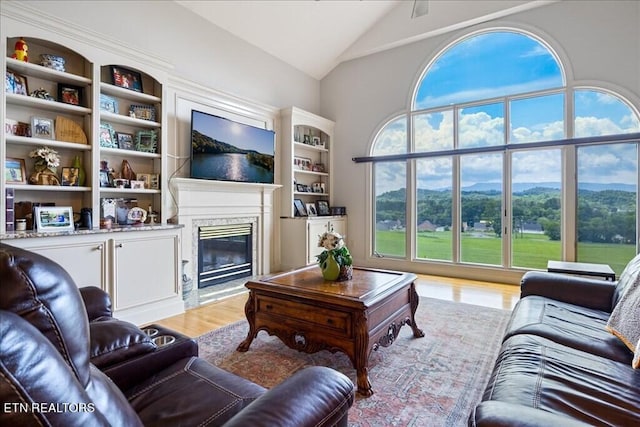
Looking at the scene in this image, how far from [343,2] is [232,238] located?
155 inches

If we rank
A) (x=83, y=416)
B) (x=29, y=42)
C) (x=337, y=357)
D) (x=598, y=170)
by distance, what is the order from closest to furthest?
(x=83, y=416) < (x=337, y=357) < (x=29, y=42) < (x=598, y=170)

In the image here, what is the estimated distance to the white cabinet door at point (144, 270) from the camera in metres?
3.05

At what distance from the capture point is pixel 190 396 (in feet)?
3.94

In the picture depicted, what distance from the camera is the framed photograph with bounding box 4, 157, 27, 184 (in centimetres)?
270

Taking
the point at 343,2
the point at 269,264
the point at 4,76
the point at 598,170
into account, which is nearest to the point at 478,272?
the point at 598,170

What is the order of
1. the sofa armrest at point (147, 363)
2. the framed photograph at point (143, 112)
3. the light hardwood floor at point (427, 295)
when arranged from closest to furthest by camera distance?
the sofa armrest at point (147, 363) < the light hardwood floor at point (427, 295) < the framed photograph at point (143, 112)

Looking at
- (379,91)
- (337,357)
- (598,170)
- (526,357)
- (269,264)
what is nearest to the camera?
(526,357)

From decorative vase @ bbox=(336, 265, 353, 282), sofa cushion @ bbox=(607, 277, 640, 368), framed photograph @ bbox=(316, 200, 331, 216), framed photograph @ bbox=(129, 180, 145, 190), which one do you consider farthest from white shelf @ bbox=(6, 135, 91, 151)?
sofa cushion @ bbox=(607, 277, 640, 368)

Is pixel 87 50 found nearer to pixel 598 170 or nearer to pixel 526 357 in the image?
pixel 526 357

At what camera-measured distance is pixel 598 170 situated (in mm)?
4375

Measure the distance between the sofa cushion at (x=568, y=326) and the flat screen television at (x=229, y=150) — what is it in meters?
3.65

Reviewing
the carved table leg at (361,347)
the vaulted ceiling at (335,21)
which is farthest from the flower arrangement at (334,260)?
the vaulted ceiling at (335,21)

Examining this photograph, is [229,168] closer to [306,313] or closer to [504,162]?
[306,313]

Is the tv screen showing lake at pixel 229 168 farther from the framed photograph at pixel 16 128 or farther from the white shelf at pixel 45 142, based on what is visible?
the framed photograph at pixel 16 128
